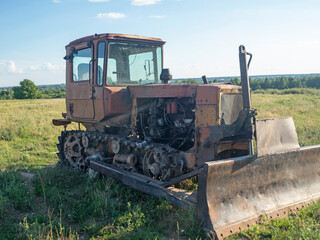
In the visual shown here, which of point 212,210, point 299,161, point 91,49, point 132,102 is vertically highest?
point 91,49

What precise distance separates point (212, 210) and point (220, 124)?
1.45 meters

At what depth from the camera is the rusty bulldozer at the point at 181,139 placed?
4.57 m

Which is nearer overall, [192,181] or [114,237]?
[114,237]

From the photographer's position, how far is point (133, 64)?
23.2ft

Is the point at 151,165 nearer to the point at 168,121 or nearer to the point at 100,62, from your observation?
the point at 168,121

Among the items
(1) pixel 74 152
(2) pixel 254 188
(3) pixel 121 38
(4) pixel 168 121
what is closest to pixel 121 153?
(4) pixel 168 121

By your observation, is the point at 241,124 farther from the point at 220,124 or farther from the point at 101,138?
the point at 101,138

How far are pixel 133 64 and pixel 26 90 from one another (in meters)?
71.6

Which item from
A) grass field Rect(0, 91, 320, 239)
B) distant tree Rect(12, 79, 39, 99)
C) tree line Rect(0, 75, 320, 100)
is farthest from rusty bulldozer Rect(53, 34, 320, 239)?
distant tree Rect(12, 79, 39, 99)

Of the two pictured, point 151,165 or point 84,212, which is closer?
point 84,212

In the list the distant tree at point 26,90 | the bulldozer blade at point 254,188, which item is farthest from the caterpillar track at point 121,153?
the distant tree at point 26,90

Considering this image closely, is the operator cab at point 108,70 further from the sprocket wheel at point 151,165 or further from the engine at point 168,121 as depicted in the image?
the sprocket wheel at point 151,165

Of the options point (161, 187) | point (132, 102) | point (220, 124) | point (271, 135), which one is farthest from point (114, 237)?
point (132, 102)

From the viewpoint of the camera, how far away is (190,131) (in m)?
5.80
